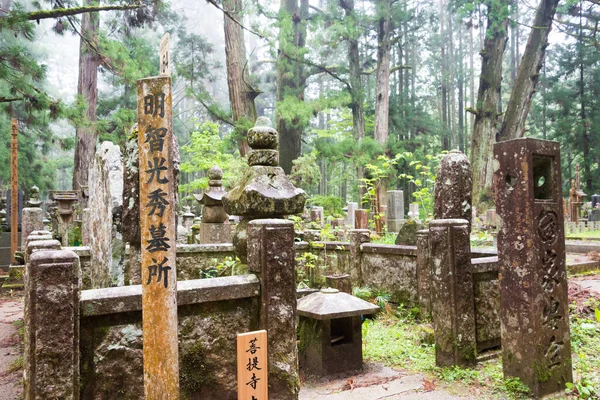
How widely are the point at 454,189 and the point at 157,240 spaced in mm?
4366

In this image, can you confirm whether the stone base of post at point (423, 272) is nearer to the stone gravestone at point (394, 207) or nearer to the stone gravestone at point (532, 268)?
the stone gravestone at point (532, 268)

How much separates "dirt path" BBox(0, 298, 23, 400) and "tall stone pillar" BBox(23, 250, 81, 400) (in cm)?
177

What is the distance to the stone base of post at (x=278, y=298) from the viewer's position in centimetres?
365

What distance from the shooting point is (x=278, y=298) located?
3.70 m

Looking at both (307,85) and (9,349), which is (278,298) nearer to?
(9,349)

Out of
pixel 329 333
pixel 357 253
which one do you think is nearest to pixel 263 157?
pixel 329 333

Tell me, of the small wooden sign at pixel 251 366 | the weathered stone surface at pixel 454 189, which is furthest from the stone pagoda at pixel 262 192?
the weathered stone surface at pixel 454 189

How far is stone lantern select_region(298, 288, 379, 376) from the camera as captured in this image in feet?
15.8

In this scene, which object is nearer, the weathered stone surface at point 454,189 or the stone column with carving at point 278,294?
the stone column with carving at point 278,294

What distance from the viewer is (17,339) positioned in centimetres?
591

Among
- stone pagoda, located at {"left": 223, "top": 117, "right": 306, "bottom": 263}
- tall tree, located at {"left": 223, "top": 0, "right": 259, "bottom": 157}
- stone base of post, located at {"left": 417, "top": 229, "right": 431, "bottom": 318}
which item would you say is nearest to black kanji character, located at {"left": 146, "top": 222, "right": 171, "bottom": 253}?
stone pagoda, located at {"left": 223, "top": 117, "right": 306, "bottom": 263}

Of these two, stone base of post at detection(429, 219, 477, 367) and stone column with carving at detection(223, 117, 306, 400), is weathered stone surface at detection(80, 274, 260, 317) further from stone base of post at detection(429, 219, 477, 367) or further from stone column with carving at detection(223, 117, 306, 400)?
stone base of post at detection(429, 219, 477, 367)

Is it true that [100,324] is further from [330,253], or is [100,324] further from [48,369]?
[330,253]

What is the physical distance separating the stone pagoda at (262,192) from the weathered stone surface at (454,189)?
2.23 m
